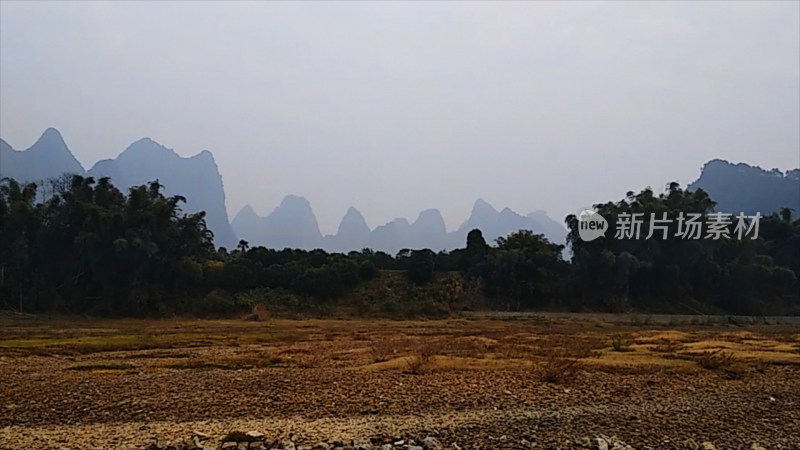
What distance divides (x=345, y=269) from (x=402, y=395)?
1522 inches

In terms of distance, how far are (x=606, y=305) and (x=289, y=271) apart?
27.2m

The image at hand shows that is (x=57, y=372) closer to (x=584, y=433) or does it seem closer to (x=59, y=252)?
(x=584, y=433)

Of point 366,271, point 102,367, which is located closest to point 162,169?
point 366,271

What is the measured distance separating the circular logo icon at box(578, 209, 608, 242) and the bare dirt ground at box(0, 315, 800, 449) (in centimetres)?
3286

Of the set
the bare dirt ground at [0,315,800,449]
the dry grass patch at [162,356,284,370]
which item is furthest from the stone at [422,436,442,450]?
the dry grass patch at [162,356,284,370]

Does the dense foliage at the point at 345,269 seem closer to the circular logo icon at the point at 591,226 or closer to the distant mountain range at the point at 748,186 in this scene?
the circular logo icon at the point at 591,226

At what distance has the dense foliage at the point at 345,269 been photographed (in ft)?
153

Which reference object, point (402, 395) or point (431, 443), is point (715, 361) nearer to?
point (402, 395)

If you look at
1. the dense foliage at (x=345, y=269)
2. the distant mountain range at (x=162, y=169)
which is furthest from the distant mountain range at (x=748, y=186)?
the distant mountain range at (x=162, y=169)

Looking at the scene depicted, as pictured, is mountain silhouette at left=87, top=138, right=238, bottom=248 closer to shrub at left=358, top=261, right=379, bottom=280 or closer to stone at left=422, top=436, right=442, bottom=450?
shrub at left=358, top=261, right=379, bottom=280

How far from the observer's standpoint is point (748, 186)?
146250 mm

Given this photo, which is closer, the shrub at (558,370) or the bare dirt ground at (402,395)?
the bare dirt ground at (402,395)

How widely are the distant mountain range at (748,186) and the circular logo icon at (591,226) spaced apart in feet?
272

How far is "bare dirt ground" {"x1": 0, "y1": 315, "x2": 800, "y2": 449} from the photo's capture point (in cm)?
1104
